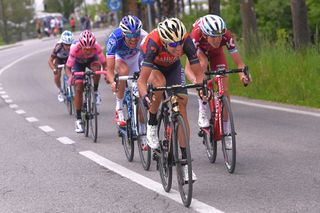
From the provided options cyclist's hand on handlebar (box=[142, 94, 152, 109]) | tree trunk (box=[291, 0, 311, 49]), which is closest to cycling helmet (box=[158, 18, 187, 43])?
cyclist's hand on handlebar (box=[142, 94, 152, 109])

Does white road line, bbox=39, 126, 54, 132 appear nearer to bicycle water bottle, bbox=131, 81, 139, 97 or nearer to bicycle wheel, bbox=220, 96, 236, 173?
bicycle water bottle, bbox=131, 81, 139, 97

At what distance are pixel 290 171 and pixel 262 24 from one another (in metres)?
27.5

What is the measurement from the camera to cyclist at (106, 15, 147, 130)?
10.0 m

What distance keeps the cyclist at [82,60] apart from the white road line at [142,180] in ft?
6.14

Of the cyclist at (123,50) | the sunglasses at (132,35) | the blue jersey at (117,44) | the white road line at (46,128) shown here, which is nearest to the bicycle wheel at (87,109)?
the white road line at (46,128)

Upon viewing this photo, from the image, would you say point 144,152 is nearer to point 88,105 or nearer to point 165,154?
point 165,154

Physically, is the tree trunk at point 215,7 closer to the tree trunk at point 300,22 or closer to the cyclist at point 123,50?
the tree trunk at point 300,22

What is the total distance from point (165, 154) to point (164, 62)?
1038 mm

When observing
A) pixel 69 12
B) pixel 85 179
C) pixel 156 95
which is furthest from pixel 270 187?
pixel 69 12

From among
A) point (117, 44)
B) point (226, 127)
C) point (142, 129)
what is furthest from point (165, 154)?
point (117, 44)

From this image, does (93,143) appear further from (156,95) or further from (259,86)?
(259,86)

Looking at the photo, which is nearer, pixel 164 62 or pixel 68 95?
pixel 164 62

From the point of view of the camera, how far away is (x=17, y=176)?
9805 millimetres

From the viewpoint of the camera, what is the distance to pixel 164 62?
862cm
